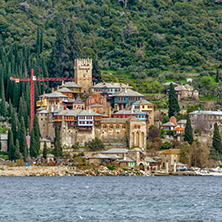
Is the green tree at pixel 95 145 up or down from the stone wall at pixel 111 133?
down

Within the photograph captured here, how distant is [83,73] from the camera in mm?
153375

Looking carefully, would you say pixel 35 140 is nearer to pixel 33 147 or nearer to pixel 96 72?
pixel 33 147

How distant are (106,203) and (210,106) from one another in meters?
73.6

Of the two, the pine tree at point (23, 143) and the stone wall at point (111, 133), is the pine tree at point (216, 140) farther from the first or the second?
the pine tree at point (23, 143)

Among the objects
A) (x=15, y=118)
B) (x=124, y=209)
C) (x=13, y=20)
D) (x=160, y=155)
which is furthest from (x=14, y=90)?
(x=124, y=209)

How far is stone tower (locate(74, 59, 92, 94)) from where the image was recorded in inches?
6019

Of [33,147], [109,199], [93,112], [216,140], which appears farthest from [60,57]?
[109,199]

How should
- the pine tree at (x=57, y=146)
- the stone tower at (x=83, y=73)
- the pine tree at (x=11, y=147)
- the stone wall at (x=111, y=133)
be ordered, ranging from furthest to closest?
the stone tower at (x=83, y=73) → the stone wall at (x=111, y=133) → the pine tree at (x=57, y=146) → the pine tree at (x=11, y=147)

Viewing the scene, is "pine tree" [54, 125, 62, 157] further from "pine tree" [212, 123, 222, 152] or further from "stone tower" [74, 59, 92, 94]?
"stone tower" [74, 59, 92, 94]

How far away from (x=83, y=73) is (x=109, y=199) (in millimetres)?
68413

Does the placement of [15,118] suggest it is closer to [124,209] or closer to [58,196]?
[58,196]

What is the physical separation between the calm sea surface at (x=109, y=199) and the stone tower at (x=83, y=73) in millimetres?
36606

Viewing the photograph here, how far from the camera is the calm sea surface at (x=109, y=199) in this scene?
74.7 meters

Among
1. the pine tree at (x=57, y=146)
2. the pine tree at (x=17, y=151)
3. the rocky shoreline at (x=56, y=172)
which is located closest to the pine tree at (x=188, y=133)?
the rocky shoreline at (x=56, y=172)
